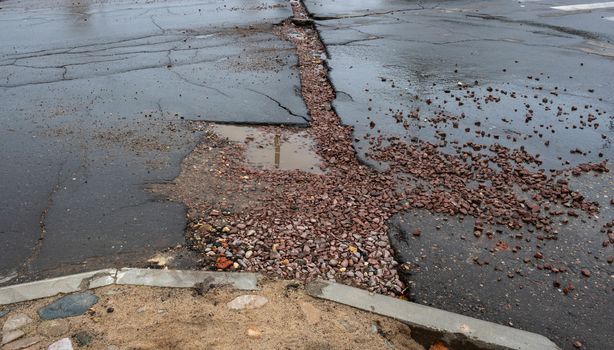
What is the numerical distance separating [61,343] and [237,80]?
20.5 ft

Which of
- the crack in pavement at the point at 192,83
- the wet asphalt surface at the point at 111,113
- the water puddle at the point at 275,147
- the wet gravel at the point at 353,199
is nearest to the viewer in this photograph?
the wet gravel at the point at 353,199

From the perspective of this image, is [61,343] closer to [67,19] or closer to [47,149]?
[47,149]

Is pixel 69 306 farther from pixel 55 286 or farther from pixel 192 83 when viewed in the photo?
pixel 192 83

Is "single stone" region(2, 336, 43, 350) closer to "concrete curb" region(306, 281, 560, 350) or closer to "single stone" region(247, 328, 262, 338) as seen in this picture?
"single stone" region(247, 328, 262, 338)

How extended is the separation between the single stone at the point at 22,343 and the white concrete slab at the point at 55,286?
471 millimetres

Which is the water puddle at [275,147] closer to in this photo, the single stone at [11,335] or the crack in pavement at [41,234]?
the crack in pavement at [41,234]

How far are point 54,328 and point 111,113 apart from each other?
457cm

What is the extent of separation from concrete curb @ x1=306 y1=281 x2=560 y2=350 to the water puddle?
2.22 metres

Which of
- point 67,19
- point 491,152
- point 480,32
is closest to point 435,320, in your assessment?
point 491,152

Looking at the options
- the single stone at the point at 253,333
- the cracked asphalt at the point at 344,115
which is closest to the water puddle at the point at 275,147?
the cracked asphalt at the point at 344,115

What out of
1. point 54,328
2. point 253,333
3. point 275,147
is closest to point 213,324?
point 253,333

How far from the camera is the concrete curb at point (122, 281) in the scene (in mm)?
3871

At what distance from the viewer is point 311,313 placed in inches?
146

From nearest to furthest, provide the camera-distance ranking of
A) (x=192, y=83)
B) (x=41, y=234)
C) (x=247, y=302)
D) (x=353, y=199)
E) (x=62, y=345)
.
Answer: (x=62, y=345), (x=247, y=302), (x=41, y=234), (x=353, y=199), (x=192, y=83)
